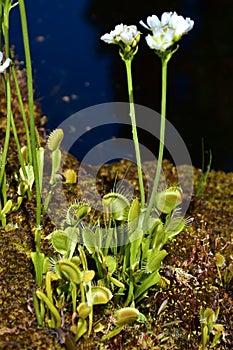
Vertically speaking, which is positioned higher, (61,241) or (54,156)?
(54,156)

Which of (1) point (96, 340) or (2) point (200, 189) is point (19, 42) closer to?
(2) point (200, 189)

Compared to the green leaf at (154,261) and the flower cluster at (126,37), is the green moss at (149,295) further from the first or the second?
the flower cluster at (126,37)

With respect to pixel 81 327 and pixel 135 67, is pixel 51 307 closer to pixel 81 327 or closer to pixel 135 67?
pixel 81 327

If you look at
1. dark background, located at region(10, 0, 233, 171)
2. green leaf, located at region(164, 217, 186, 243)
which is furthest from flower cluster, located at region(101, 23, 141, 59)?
dark background, located at region(10, 0, 233, 171)

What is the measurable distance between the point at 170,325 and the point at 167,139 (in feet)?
3.94

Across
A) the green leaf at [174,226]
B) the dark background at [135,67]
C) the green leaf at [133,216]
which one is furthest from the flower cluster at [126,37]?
the dark background at [135,67]

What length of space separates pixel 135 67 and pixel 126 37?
1.80 meters

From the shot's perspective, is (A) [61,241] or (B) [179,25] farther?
(A) [61,241]

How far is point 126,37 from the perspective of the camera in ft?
4.15

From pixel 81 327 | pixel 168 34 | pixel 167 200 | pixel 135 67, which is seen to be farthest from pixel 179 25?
pixel 135 67

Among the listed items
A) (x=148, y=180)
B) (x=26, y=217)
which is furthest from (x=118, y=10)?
(x=26, y=217)

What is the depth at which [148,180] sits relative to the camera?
2252 millimetres

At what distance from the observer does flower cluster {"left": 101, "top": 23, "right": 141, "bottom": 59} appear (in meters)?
1.27

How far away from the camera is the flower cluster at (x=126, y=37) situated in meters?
1.27
